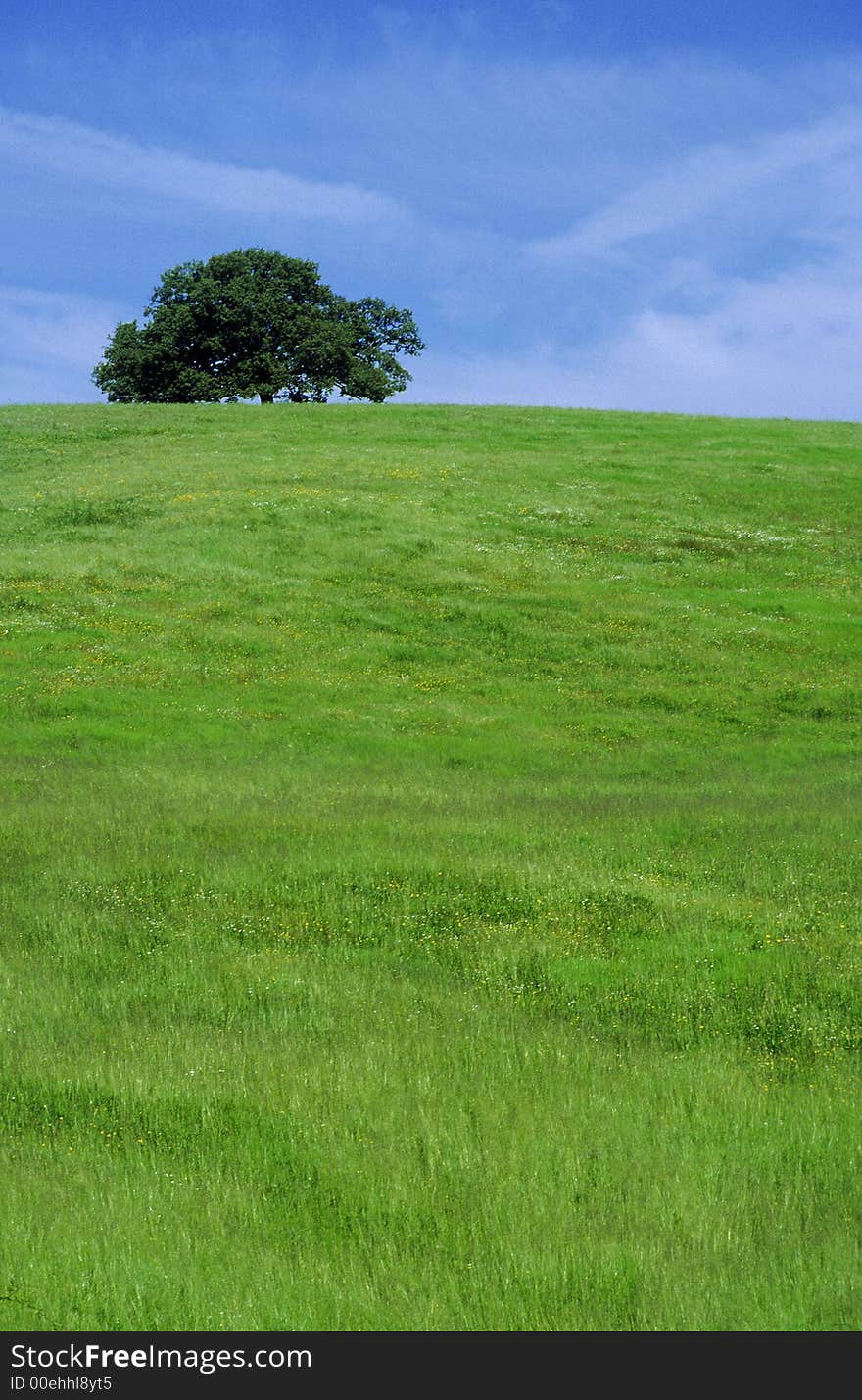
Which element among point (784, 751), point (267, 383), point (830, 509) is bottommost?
point (784, 751)

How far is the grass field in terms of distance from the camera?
7.11 meters

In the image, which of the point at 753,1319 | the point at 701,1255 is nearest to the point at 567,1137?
the point at 701,1255

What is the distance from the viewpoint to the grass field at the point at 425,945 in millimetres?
7109

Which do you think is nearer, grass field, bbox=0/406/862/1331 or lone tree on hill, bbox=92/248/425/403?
grass field, bbox=0/406/862/1331

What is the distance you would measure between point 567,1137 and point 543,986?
3.68 metres

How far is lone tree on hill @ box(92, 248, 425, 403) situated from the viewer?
306 ft

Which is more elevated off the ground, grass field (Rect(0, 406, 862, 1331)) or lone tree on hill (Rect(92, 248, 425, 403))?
lone tree on hill (Rect(92, 248, 425, 403))

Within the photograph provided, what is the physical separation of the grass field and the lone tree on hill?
53919 mm

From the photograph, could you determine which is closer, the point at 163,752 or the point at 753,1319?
the point at 753,1319

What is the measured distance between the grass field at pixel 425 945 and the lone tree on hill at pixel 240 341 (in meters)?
53.9

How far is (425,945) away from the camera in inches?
540

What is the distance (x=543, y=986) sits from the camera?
40.5ft

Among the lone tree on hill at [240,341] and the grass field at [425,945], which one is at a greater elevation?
the lone tree on hill at [240,341]

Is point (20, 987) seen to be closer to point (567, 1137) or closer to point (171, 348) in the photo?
point (567, 1137)
